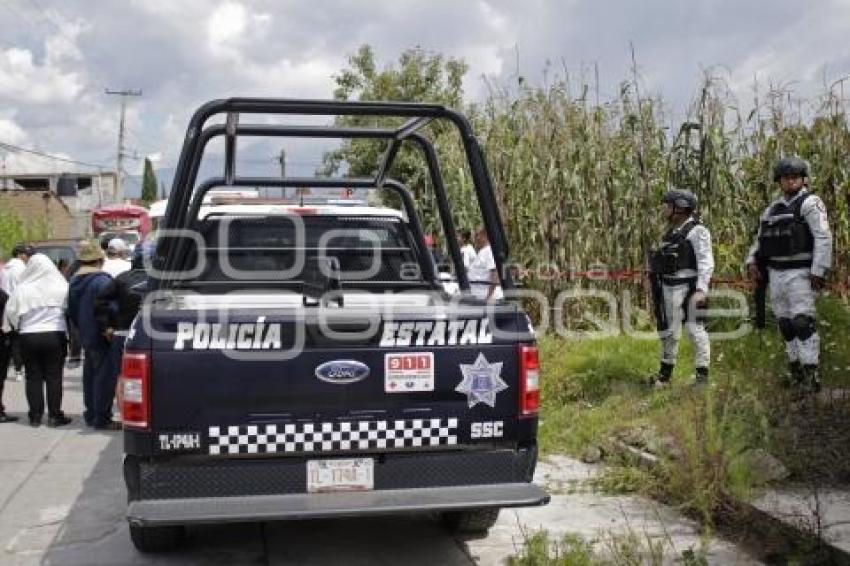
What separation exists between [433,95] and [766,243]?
27.3 m

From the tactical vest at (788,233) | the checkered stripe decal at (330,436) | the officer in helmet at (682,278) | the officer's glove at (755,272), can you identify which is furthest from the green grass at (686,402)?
the checkered stripe decal at (330,436)

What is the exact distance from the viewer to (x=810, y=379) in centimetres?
708

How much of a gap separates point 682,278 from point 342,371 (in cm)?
461

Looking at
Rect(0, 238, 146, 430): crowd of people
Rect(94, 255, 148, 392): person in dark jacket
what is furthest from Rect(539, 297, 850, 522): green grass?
Rect(0, 238, 146, 430): crowd of people

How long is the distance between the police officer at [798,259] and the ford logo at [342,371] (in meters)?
4.06

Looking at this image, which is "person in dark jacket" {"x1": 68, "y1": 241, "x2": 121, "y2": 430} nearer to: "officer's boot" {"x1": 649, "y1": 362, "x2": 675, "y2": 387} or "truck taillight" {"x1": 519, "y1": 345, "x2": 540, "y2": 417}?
"officer's boot" {"x1": 649, "y1": 362, "x2": 675, "y2": 387}

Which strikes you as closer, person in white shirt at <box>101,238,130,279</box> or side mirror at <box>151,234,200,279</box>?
side mirror at <box>151,234,200,279</box>

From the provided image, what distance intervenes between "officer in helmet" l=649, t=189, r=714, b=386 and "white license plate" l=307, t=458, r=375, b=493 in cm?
424

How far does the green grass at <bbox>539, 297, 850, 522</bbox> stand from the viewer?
218 inches

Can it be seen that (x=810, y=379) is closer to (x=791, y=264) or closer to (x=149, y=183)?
(x=791, y=264)

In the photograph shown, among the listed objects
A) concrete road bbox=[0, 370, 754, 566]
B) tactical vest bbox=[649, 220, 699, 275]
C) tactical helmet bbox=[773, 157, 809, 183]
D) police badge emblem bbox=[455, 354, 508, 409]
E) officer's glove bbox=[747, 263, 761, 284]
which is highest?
tactical helmet bbox=[773, 157, 809, 183]

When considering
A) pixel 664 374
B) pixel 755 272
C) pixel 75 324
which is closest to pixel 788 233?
pixel 755 272

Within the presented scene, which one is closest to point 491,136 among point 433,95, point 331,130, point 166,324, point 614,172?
point 614,172

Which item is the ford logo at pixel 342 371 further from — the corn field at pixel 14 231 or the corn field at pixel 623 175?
the corn field at pixel 14 231
